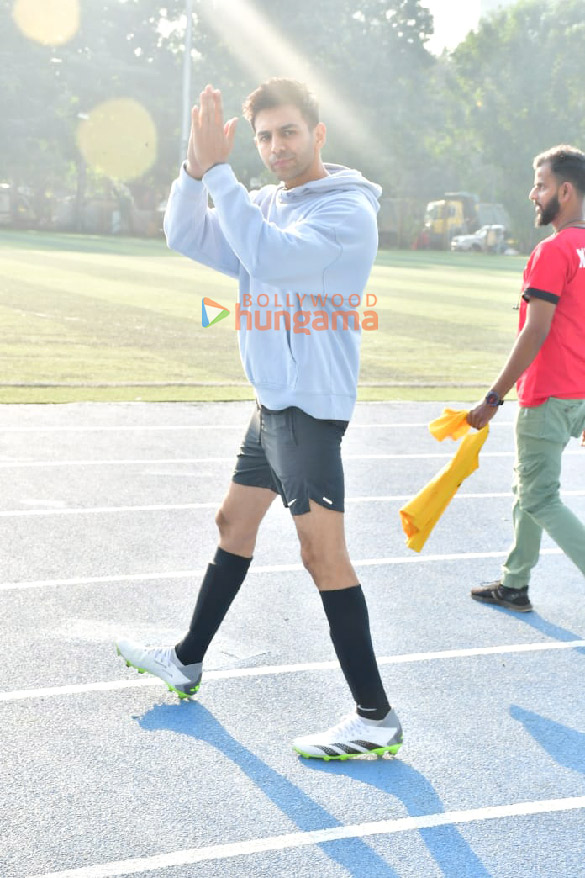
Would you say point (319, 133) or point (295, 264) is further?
point (319, 133)

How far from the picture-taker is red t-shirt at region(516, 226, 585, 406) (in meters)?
5.17

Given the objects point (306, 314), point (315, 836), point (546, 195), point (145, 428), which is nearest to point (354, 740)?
point (315, 836)

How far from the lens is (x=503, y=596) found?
19.2 ft

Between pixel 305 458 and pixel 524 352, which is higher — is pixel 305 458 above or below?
below

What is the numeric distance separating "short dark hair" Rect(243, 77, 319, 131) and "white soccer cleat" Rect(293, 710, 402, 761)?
6.55ft

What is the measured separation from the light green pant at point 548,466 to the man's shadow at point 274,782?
1716mm

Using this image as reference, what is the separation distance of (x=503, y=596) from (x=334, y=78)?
211ft

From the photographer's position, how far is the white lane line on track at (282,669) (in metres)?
4.52

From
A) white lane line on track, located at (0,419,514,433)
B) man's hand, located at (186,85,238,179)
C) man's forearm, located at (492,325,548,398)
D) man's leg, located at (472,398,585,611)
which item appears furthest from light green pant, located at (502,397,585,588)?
white lane line on track, located at (0,419,514,433)

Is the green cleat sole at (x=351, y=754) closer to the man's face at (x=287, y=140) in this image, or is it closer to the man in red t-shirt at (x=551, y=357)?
the man in red t-shirt at (x=551, y=357)

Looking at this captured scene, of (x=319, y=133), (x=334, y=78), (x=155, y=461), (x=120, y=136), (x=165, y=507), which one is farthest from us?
(x=334, y=78)

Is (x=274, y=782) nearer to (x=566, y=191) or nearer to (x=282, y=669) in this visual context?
(x=282, y=669)

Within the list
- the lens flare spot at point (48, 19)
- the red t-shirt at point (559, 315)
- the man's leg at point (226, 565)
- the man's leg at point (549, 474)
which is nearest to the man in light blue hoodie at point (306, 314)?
the man's leg at point (226, 565)

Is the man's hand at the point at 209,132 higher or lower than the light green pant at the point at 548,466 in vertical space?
higher
